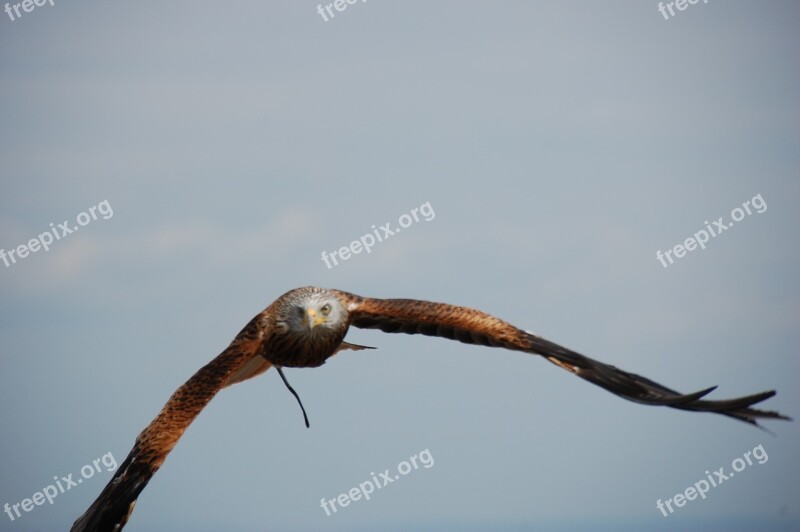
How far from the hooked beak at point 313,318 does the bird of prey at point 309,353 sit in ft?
0.04

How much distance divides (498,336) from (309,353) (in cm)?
233

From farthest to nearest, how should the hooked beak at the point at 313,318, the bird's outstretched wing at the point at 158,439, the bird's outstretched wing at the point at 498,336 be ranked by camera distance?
the hooked beak at the point at 313,318 → the bird's outstretched wing at the point at 158,439 → the bird's outstretched wing at the point at 498,336

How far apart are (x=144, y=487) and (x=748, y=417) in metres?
6.62

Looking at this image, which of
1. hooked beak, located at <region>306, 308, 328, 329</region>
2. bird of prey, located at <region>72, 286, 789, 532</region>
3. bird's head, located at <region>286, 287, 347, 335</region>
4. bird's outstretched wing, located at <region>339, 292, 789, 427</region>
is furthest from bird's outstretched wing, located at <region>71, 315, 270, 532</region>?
bird's outstretched wing, located at <region>339, 292, 789, 427</region>

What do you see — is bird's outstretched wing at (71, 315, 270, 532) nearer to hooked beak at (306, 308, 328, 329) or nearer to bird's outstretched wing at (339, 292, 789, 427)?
hooked beak at (306, 308, 328, 329)

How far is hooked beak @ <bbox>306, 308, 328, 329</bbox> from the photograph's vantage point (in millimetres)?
15781

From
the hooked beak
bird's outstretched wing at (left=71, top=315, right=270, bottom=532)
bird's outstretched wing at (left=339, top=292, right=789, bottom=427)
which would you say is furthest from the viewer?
the hooked beak

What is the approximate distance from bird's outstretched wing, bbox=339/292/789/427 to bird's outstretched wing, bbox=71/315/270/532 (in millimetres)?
1673

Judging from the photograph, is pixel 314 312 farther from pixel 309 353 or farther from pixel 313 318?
pixel 309 353

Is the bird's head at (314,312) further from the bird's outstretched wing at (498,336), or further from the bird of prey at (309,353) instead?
the bird's outstretched wing at (498,336)

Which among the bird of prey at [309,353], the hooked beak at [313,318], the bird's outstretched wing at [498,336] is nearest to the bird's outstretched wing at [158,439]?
the bird of prey at [309,353]

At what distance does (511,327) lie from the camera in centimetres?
1658

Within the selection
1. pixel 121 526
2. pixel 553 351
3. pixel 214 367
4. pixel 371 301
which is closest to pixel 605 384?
pixel 553 351

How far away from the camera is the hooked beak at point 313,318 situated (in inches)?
621
